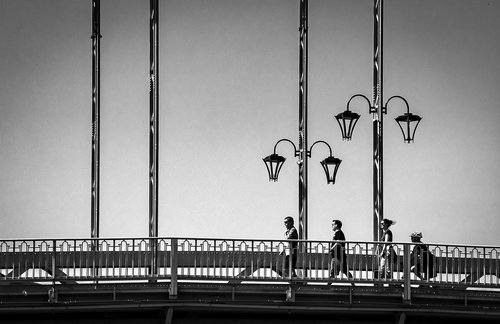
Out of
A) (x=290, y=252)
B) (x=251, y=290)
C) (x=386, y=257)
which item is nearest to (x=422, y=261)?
(x=386, y=257)

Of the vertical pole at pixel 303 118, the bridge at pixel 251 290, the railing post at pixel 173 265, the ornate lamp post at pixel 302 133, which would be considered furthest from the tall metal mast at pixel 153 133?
the railing post at pixel 173 265

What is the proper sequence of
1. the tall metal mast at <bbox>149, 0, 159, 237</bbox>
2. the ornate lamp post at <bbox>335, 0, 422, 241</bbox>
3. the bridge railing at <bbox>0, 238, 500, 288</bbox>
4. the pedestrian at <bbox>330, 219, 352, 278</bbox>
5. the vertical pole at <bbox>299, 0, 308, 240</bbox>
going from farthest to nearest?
the vertical pole at <bbox>299, 0, 308, 240</bbox>
the tall metal mast at <bbox>149, 0, 159, 237</bbox>
the ornate lamp post at <bbox>335, 0, 422, 241</bbox>
the pedestrian at <bbox>330, 219, 352, 278</bbox>
the bridge railing at <bbox>0, 238, 500, 288</bbox>

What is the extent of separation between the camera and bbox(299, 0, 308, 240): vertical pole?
78.3 feet

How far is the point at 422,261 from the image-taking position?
1991 centimetres

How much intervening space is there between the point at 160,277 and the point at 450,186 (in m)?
7.90

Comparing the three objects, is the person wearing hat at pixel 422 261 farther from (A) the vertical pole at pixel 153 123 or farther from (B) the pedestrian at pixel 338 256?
(A) the vertical pole at pixel 153 123

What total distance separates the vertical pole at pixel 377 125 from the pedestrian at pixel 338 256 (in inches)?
73.5

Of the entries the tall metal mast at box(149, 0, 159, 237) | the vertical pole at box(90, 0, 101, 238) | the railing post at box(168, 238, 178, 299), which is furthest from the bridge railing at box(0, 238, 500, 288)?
the vertical pole at box(90, 0, 101, 238)

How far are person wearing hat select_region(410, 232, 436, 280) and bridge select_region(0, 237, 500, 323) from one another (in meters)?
0.02

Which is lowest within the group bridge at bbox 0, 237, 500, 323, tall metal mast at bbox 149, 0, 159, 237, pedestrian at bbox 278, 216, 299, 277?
bridge at bbox 0, 237, 500, 323

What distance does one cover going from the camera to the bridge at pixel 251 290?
64.0 feet

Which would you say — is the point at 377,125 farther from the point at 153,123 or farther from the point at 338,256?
the point at 153,123

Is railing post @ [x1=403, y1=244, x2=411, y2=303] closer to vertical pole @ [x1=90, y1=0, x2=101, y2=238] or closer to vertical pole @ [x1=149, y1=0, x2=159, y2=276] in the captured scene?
vertical pole @ [x1=149, y1=0, x2=159, y2=276]

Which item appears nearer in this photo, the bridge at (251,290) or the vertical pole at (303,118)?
the bridge at (251,290)
